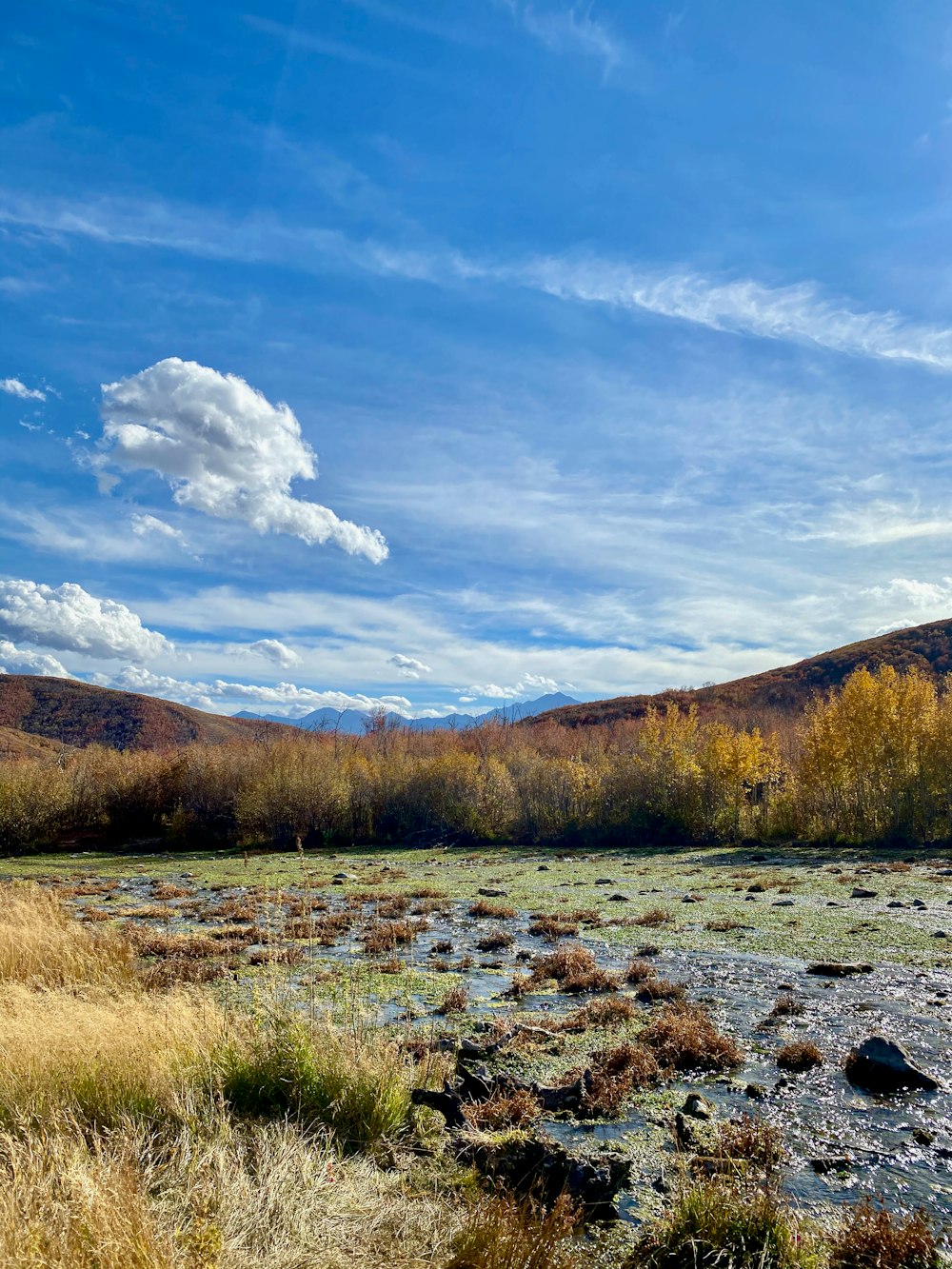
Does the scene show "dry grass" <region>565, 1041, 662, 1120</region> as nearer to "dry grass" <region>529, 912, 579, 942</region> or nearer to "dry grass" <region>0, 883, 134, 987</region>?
"dry grass" <region>0, 883, 134, 987</region>

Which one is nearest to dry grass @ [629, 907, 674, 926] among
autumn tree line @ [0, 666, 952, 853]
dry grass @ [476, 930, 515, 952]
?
dry grass @ [476, 930, 515, 952]

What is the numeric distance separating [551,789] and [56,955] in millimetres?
49321

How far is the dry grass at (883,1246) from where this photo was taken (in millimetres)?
4867

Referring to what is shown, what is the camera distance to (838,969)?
13289mm

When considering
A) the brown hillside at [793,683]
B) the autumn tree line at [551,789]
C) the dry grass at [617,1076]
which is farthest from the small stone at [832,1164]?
the brown hillside at [793,683]

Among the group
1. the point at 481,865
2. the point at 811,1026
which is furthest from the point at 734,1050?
the point at 481,865

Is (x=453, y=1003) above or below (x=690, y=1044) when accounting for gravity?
below

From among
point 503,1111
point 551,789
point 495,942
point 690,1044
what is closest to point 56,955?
point 503,1111

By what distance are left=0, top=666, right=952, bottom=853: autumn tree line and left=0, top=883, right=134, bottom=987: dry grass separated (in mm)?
30470

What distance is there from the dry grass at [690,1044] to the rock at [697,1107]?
1.12 metres

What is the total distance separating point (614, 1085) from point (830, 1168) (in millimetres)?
2352

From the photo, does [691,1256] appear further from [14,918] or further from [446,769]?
[446,769]

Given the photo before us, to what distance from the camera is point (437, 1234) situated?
478 cm

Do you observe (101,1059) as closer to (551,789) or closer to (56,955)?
(56,955)
